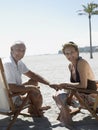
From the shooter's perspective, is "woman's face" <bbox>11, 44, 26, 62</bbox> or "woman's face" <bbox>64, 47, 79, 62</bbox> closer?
"woman's face" <bbox>64, 47, 79, 62</bbox>

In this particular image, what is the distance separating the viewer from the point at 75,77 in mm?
5879

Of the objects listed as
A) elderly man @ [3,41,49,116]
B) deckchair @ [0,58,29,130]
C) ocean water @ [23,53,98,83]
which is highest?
elderly man @ [3,41,49,116]

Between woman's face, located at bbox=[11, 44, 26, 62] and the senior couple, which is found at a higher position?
woman's face, located at bbox=[11, 44, 26, 62]

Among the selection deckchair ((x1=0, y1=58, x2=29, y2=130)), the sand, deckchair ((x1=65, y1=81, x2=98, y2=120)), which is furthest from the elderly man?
deckchair ((x1=65, y1=81, x2=98, y2=120))

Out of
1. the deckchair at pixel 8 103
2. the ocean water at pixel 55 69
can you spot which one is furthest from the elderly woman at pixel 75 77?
the ocean water at pixel 55 69

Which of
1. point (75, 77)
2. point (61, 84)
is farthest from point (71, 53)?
point (61, 84)

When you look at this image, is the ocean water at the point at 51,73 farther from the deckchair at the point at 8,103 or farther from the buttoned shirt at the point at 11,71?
the deckchair at the point at 8,103

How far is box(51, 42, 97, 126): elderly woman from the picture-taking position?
5672 millimetres

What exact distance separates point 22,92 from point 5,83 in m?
0.42

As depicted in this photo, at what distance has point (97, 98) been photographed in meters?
5.59

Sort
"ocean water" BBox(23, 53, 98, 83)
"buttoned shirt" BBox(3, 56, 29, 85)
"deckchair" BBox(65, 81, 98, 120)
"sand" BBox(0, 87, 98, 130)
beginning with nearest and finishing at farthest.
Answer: "deckchair" BBox(65, 81, 98, 120)
"sand" BBox(0, 87, 98, 130)
"buttoned shirt" BBox(3, 56, 29, 85)
"ocean water" BBox(23, 53, 98, 83)

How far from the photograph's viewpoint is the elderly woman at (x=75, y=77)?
5.67 m

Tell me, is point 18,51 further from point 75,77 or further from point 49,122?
point 49,122

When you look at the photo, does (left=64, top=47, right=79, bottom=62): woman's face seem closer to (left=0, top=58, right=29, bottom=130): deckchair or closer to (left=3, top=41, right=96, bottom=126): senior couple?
(left=3, top=41, right=96, bottom=126): senior couple
